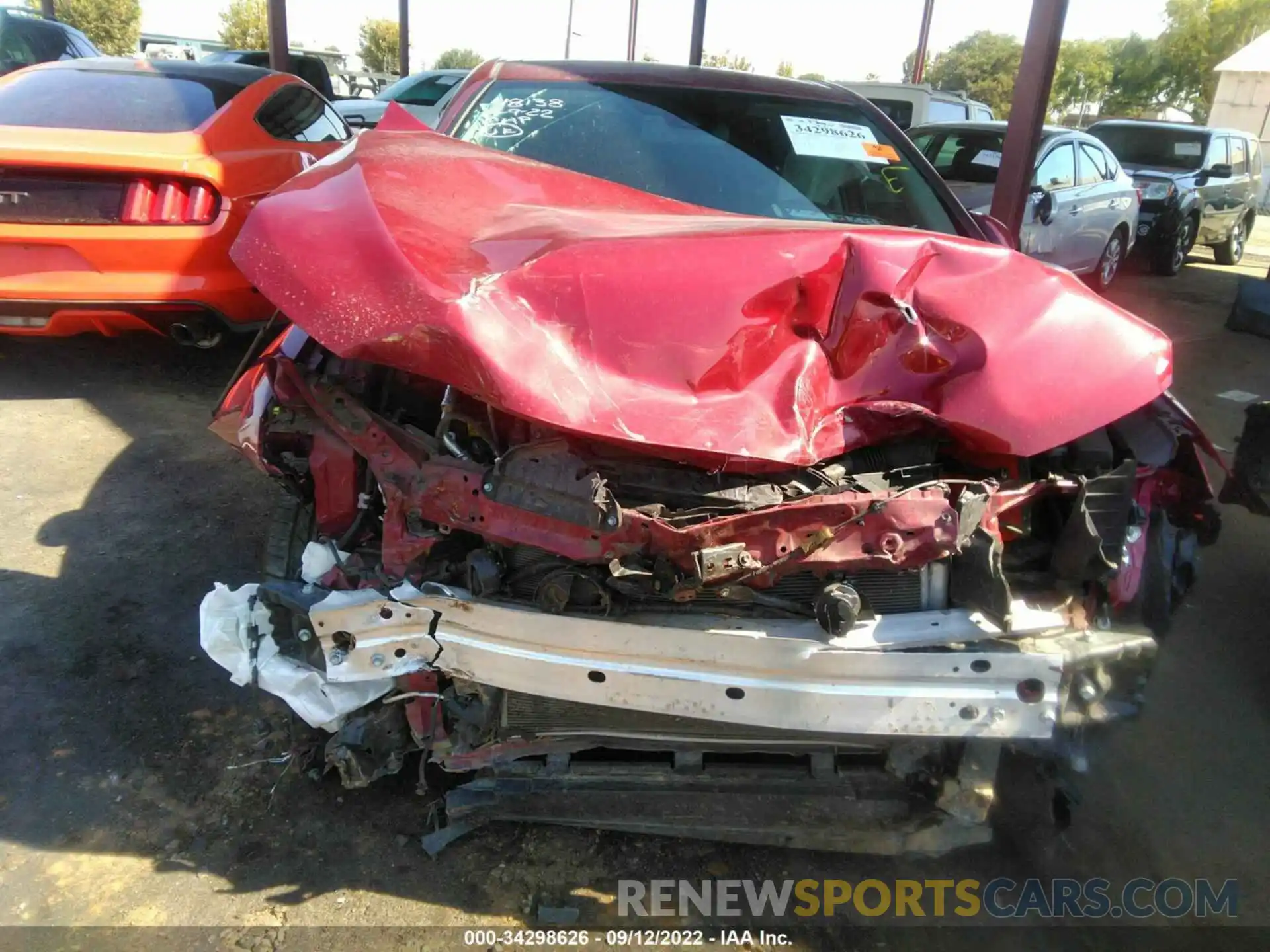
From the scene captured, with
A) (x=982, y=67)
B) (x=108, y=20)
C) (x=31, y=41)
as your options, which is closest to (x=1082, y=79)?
(x=982, y=67)

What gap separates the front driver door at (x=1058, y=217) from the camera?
7.59 metres

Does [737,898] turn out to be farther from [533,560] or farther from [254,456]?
[254,456]

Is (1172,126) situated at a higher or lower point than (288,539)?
higher

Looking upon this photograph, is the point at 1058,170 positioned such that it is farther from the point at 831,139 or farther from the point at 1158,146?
the point at 831,139

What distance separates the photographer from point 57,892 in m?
2.05

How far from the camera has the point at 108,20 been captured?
34.8 meters

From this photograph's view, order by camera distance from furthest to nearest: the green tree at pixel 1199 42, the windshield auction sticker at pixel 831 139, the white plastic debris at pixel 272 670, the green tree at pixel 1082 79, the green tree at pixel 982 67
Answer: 1. the green tree at pixel 982 67
2. the green tree at pixel 1082 79
3. the green tree at pixel 1199 42
4. the windshield auction sticker at pixel 831 139
5. the white plastic debris at pixel 272 670

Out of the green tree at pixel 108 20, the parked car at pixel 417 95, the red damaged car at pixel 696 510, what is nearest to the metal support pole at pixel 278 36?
the parked car at pixel 417 95

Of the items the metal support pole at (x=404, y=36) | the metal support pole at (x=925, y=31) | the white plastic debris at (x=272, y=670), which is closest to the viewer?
the white plastic debris at (x=272, y=670)

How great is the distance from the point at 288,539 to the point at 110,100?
3.70 m

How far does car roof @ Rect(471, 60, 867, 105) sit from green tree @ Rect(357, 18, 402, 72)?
42.7m

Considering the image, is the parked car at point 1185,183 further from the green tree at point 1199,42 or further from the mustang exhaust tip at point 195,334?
the green tree at point 1199,42

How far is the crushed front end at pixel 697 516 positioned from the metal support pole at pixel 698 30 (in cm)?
992

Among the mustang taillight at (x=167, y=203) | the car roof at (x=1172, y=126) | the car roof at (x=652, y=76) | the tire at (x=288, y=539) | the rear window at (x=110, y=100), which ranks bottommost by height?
the tire at (x=288, y=539)
